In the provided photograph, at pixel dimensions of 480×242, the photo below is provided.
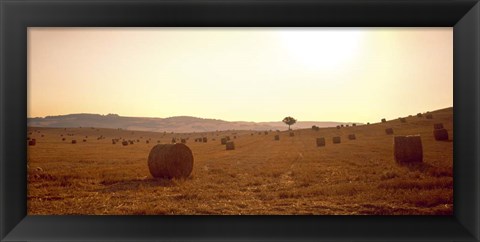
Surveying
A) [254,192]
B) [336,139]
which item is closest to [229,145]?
[336,139]


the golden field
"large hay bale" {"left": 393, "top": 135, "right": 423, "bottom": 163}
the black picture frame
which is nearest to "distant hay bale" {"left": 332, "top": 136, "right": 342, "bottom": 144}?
the golden field

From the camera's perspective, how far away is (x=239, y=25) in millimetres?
2936

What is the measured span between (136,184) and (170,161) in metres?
1.35

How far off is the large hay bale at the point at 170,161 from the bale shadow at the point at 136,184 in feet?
0.76

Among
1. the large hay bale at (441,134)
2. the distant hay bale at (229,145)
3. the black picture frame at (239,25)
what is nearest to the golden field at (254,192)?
the black picture frame at (239,25)

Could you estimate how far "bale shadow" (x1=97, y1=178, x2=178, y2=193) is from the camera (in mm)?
7910

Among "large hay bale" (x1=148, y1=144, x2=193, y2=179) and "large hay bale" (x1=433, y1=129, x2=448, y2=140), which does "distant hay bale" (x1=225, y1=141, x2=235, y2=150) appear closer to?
"large hay bale" (x1=148, y1=144, x2=193, y2=179)

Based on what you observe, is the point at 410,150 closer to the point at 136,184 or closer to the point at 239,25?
the point at 136,184

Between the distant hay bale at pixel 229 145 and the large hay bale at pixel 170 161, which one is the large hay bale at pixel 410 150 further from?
the distant hay bale at pixel 229 145

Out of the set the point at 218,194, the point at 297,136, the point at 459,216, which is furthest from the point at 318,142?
the point at 459,216

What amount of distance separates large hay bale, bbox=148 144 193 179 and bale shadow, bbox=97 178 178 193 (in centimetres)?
23

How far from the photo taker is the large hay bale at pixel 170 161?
946 cm

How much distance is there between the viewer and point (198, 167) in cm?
1165

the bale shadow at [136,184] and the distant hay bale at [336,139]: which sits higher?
the distant hay bale at [336,139]
